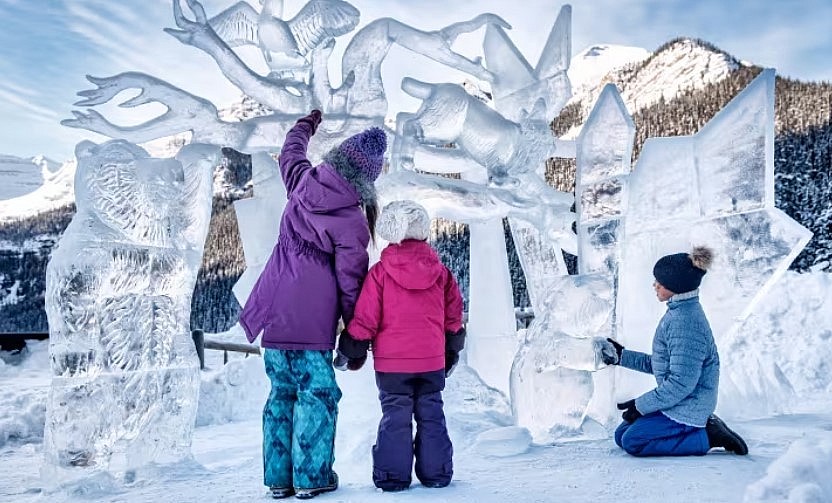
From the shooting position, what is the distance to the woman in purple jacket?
9.18 feet

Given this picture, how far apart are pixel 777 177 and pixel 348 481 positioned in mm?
28773

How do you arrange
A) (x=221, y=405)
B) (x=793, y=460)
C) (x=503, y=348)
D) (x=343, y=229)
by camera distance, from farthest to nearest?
(x=221, y=405) < (x=503, y=348) < (x=343, y=229) < (x=793, y=460)

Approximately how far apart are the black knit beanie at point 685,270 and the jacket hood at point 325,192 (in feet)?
5.38

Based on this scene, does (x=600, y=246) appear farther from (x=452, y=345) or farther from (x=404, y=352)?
(x=404, y=352)

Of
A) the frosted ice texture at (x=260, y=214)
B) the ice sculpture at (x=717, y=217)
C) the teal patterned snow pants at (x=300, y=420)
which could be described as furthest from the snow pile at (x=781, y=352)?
the frosted ice texture at (x=260, y=214)

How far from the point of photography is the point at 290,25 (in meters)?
A: 4.74

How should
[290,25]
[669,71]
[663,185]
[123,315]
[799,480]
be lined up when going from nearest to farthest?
[799,480] → [123,315] → [663,185] → [290,25] → [669,71]

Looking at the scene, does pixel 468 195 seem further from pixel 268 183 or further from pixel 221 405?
pixel 221 405

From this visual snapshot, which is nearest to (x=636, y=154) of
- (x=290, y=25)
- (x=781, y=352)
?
(x=781, y=352)

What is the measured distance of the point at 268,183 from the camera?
496cm

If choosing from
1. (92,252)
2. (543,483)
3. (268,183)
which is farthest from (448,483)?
(268,183)

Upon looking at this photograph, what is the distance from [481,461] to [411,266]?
125 cm

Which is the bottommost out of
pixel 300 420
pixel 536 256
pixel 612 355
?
pixel 300 420

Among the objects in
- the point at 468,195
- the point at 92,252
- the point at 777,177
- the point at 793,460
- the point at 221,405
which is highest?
the point at 777,177
